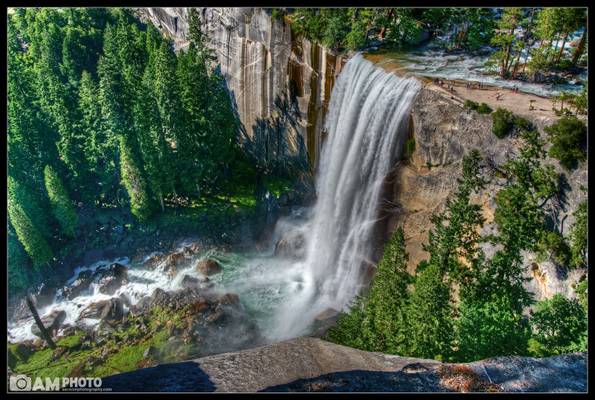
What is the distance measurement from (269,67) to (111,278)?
3031 centimetres

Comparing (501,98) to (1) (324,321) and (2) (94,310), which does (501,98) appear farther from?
(2) (94,310)

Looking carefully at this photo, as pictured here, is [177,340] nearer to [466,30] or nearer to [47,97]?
[47,97]

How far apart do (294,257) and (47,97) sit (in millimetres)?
35673

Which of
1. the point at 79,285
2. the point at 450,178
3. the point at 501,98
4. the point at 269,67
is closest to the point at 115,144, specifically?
the point at 79,285

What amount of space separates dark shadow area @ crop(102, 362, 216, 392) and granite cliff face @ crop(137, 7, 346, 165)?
30284 millimetres

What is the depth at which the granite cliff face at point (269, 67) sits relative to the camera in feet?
149

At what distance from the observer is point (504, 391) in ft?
61.2

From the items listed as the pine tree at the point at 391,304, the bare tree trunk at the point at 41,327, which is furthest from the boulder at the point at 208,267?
the pine tree at the point at 391,304

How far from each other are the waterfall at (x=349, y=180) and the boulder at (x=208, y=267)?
9.18 meters

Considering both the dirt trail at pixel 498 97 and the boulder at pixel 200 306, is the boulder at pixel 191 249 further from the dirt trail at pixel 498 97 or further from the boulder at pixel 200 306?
the dirt trail at pixel 498 97

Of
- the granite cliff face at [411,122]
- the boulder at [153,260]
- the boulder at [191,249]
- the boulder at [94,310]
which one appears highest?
the granite cliff face at [411,122]

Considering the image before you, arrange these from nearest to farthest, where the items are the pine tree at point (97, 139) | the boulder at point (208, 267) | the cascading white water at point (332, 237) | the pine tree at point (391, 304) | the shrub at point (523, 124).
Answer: the pine tree at point (391, 304), the shrub at point (523, 124), the cascading white water at point (332, 237), the boulder at point (208, 267), the pine tree at point (97, 139)

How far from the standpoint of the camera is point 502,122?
91.0 feet

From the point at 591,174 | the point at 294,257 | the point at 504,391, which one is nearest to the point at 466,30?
the point at 591,174
